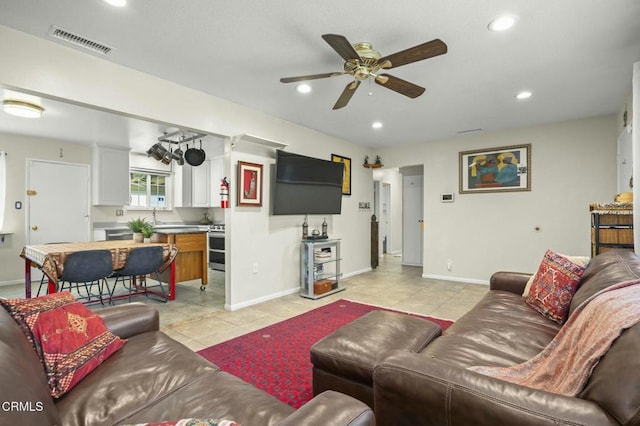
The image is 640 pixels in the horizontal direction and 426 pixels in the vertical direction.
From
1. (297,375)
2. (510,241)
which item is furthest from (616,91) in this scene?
(297,375)

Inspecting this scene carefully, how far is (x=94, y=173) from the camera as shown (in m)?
5.81

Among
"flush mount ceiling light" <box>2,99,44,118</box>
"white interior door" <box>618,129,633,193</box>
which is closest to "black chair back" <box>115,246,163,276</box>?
"flush mount ceiling light" <box>2,99,44,118</box>

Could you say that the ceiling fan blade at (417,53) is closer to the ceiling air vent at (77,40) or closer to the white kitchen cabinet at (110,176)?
the ceiling air vent at (77,40)

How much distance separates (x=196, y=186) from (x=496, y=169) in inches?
233

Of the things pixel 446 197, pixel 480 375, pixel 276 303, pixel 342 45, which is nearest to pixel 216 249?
pixel 276 303

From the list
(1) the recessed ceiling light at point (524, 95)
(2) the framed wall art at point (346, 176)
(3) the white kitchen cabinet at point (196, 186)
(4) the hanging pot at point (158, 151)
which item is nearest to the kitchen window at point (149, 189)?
(3) the white kitchen cabinet at point (196, 186)

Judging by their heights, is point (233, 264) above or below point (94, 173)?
below

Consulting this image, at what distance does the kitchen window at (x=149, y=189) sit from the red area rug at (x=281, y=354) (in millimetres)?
4949

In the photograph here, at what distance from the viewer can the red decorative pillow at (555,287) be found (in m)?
2.00

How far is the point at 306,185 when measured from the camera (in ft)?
14.9

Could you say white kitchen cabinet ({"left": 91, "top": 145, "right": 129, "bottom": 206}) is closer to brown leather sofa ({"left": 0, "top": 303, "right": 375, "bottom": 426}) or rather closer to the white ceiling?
the white ceiling

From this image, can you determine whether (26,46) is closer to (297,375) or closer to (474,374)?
(297,375)

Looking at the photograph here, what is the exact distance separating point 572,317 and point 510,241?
4.07 meters

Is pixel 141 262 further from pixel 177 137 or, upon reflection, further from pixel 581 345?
pixel 581 345
